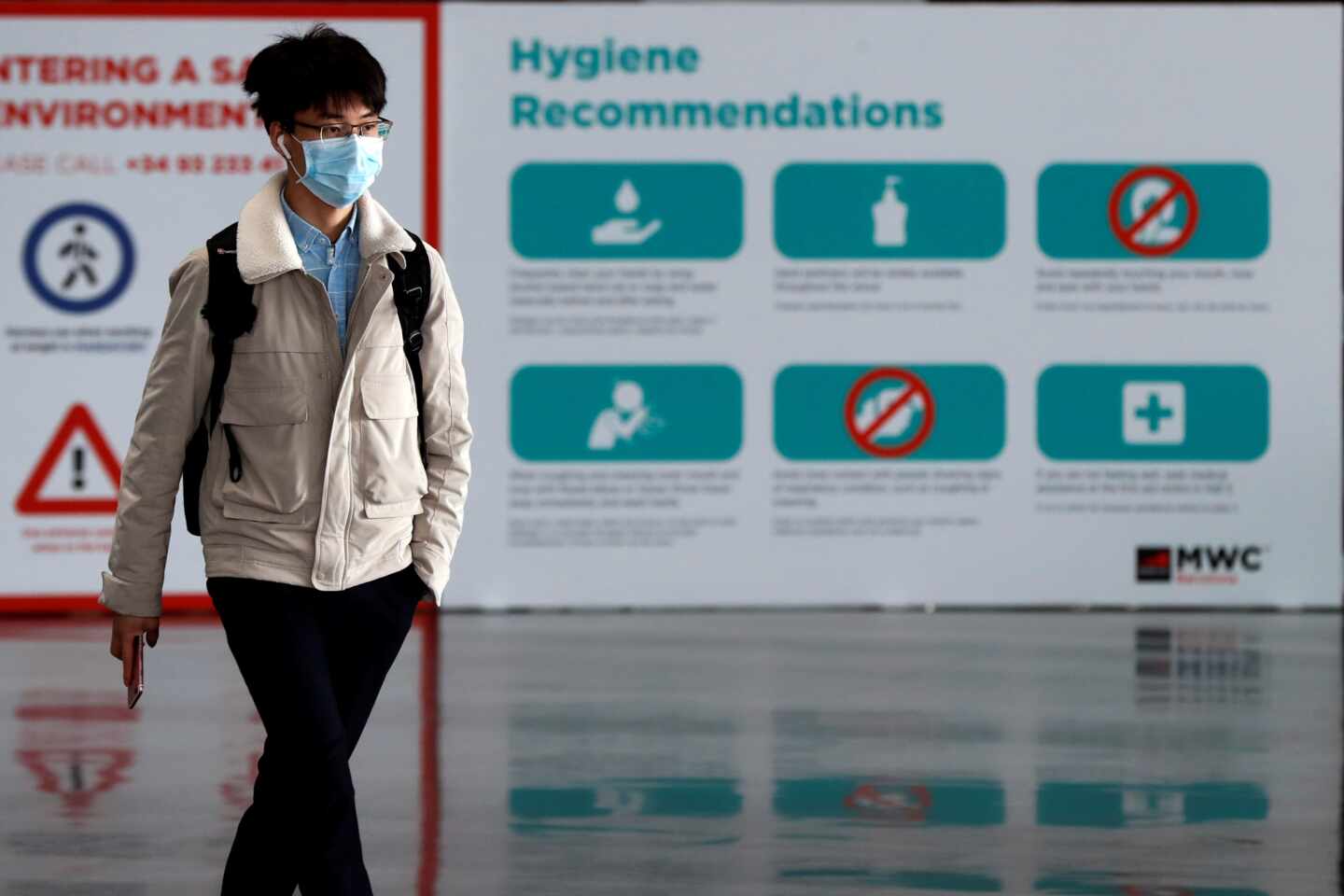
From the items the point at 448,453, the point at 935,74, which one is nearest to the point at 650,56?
the point at 935,74

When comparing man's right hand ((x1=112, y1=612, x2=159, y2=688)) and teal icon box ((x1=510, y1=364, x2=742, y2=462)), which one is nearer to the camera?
man's right hand ((x1=112, y1=612, x2=159, y2=688))

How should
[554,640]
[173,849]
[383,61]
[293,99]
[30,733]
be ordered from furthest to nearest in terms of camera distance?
[383,61] < [554,640] < [30,733] < [173,849] < [293,99]

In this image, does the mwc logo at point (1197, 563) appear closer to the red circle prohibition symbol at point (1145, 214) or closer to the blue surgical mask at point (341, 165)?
the red circle prohibition symbol at point (1145, 214)

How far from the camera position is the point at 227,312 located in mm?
3252

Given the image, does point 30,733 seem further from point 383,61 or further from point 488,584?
point 383,61

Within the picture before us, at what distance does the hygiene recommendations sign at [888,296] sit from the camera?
9.72 m

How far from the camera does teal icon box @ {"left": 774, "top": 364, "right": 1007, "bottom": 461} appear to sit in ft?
32.1

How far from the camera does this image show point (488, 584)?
32.0 feet

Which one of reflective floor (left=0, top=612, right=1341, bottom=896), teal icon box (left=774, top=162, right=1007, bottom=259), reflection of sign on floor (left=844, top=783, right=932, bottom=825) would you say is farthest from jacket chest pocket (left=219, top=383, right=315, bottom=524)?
teal icon box (left=774, top=162, right=1007, bottom=259)

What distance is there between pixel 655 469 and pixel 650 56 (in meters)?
1.88

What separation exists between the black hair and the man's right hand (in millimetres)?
798

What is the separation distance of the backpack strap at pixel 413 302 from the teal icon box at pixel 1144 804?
95.1 inches

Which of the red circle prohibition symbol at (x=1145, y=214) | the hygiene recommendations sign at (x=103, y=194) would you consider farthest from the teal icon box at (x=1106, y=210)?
the hygiene recommendations sign at (x=103, y=194)

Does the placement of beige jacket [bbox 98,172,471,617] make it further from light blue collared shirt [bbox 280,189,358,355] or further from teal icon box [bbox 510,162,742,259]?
teal icon box [bbox 510,162,742,259]
